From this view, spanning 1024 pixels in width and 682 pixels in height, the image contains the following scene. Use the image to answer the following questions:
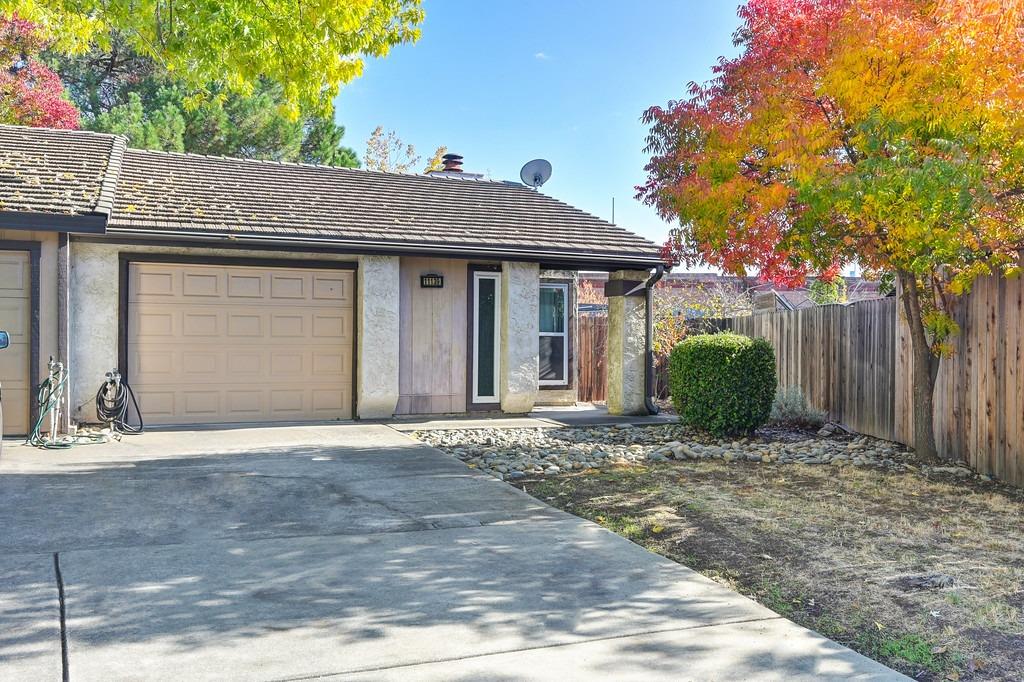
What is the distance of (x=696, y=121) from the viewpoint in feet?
27.3

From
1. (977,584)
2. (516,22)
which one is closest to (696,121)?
(977,584)

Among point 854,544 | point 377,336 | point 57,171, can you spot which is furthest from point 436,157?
point 854,544

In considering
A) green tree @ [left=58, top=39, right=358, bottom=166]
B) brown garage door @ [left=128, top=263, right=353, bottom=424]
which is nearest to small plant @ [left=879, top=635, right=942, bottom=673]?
brown garage door @ [left=128, top=263, right=353, bottom=424]

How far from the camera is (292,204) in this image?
42.1 feet

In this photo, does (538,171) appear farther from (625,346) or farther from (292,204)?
(292,204)

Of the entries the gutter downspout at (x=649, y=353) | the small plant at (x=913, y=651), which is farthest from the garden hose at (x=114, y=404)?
the small plant at (x=913, y=651)

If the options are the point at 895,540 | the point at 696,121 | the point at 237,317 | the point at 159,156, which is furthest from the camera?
the point at 159,156

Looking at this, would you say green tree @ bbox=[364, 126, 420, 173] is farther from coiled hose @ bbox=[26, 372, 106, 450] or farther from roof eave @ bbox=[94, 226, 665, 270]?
coiled hose @ bbox=[26, 372, 106, 450]

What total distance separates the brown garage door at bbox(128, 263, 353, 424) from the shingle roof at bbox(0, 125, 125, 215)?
1.27 metres

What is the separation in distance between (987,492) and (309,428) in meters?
7.79

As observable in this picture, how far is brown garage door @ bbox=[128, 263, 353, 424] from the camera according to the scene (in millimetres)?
11234

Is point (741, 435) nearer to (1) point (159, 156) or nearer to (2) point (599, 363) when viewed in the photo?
(2) point (599, 363)

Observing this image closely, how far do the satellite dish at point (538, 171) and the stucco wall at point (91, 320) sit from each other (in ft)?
27.9

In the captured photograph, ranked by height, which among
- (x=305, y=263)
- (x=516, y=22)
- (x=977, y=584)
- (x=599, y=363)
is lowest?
(x=977, y=584)
